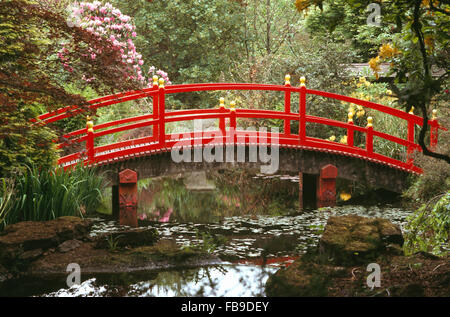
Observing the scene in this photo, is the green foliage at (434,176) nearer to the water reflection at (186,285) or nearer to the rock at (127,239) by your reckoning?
the water reflection at (186,285)

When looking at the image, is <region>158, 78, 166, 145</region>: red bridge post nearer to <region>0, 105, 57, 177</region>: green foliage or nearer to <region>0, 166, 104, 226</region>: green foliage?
<region>0, 166, 104, 226</region>: green foliage

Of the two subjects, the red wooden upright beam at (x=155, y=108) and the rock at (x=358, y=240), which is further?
the red wooden upright beam at (x=155, y=108)

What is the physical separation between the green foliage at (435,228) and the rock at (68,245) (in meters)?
3.26

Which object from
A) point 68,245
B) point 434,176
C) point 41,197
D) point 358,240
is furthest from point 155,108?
point 358,240

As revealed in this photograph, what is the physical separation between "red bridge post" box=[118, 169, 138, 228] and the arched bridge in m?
0.17

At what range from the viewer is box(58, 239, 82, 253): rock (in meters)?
5.72

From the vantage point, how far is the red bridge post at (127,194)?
28.1 ft

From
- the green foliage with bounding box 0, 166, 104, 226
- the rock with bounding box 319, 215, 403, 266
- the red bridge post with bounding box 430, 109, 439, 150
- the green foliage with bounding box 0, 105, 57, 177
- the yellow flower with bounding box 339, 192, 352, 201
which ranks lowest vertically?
the rock with bounding box 319, 215, 403, 266

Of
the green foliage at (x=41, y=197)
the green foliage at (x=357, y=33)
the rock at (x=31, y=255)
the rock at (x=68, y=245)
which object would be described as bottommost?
the rock at (x=31, y=255)

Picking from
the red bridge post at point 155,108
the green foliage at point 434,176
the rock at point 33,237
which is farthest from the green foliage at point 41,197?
the green foliage at point 434,176

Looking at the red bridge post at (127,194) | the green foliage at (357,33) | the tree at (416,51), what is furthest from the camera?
the green foliage at (357,33)

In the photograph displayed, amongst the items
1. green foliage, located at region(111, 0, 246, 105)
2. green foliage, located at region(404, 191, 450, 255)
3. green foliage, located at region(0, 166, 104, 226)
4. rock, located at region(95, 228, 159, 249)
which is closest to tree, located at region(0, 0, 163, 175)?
green foliage, located at region(0, 166, 104, 226)

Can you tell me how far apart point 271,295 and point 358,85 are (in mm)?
8651
